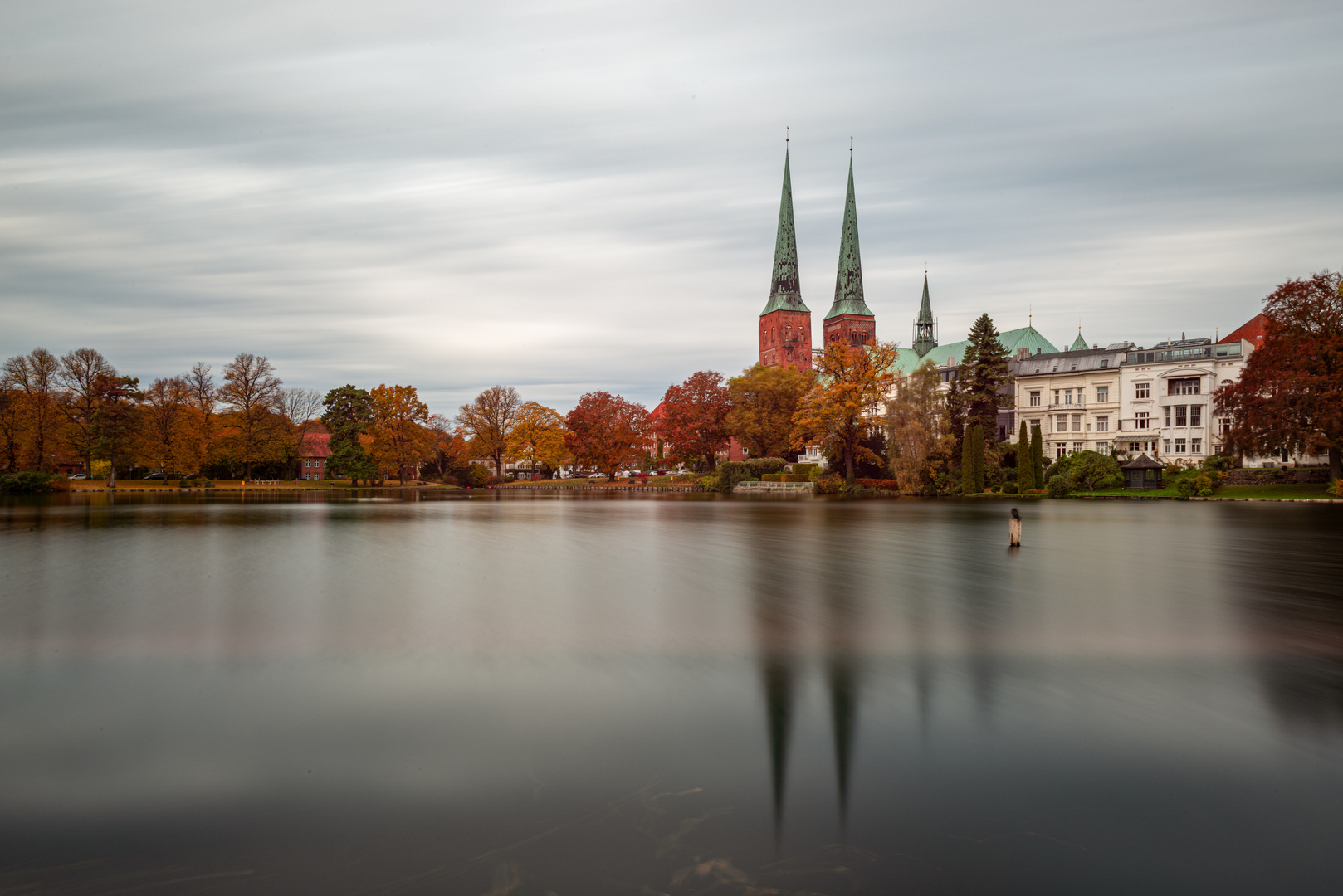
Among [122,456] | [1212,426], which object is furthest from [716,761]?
[122,456]

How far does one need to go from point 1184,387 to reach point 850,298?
61.7 meters

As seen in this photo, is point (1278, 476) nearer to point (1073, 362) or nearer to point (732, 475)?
point (1073, 362)

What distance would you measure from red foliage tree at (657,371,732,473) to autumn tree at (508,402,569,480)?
12.5m

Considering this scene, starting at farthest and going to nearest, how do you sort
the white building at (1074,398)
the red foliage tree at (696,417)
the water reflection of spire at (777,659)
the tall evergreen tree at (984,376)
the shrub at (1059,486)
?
the red foliage tree at (696,417), the white building at (1074,398), the tall evergreen tree at (984,376), the shrub at (1059,486), the water reflection of spire at (777,659)

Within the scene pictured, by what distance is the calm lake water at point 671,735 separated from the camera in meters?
3.76

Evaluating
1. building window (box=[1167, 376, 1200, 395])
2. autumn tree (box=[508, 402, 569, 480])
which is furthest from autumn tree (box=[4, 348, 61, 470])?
building window (box=[1167, 376, 1200, 395])

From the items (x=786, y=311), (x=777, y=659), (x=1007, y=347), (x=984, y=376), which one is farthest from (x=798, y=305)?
(x=777, y=659)

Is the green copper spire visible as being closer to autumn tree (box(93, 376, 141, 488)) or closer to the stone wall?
the stone wall

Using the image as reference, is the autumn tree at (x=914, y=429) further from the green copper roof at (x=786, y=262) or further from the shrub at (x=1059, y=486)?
the green copper roof at (x=786, y=262)

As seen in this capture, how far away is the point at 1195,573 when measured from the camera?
562 inches

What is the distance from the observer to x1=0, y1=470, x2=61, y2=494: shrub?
52906 millimetres

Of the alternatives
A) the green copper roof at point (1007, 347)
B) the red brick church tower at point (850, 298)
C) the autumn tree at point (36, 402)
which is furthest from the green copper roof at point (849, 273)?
the autumn tree at point (36, 402)

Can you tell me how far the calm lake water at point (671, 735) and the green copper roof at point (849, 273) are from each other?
4324 inches

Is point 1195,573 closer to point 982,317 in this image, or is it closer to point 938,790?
point 938,790
